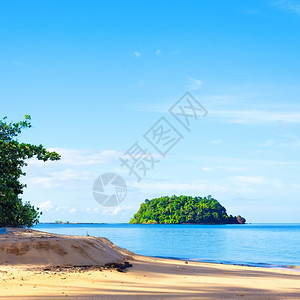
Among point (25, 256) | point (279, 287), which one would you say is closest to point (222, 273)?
point (279, 287)

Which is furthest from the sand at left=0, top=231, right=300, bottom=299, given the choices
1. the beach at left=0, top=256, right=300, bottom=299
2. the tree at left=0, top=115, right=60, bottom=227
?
the tree at left=0, top=115, right=60, bottom=227

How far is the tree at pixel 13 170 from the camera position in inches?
1052

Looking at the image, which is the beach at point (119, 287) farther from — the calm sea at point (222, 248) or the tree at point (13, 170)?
the calm sea at point (222, 248)

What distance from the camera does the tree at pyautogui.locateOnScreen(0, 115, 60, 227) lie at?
2672cm

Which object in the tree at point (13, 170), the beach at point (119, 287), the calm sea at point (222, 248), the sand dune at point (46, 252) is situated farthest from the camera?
the calm sea at point (222, 248)

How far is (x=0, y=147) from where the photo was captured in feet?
87.8

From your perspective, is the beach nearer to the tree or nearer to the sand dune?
the sand dune

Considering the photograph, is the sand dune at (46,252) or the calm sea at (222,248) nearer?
the sand dune at (46,252)

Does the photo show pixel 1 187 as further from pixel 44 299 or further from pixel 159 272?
pixel 44 299

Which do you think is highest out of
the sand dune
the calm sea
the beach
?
the sand dune

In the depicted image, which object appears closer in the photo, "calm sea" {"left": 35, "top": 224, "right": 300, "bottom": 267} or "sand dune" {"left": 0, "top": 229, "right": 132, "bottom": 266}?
"sand dune" {"left": 0, "top": 229, "right": 132, "bottom": 266}

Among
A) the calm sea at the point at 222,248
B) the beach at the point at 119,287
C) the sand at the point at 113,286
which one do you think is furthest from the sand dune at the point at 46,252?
the calm sea at the point at 222,248

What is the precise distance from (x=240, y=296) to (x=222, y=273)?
363 inches

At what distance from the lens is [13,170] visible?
2730cm
